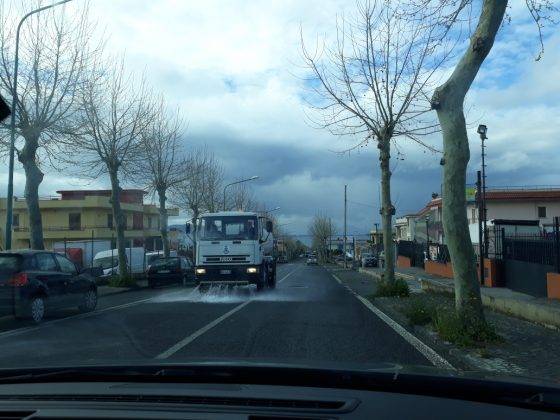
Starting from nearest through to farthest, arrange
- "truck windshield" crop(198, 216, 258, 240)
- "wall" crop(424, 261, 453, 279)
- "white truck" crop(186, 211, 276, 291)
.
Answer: "white truck" crop(186, 211, 276, 291)
"truck windshield" crop(198, 216, 258, 240)
"wall" crop(424, 261, 453, 279)

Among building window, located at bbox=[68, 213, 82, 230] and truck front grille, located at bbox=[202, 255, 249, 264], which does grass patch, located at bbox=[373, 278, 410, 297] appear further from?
building window, located at bbox=[68, 213, 82, 230]

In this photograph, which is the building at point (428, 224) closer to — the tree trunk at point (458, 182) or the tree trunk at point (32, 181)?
the tree trunk at point (32, 181)

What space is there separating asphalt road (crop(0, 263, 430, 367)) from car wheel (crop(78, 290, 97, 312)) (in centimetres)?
26

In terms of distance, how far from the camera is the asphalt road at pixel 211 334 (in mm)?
9242

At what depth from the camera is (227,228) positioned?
23078 millimetres

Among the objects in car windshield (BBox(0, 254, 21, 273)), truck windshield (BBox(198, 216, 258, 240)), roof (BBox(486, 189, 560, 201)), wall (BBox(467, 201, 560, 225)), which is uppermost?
roof (BBox(486, 189, 560, 201))

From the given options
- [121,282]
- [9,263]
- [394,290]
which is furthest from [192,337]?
[121,282]

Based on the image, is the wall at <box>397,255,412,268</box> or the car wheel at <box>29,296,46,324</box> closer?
the car wheel at <box>29,296,46,324</box>

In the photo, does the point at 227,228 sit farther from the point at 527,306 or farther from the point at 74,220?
the point at 74,220

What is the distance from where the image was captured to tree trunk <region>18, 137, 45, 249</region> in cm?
2048

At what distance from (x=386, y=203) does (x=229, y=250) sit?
6.25 m

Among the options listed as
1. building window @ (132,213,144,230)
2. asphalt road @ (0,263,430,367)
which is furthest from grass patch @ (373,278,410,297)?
building window @ (132,213,144,230)

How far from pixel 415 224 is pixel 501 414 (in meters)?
70.7

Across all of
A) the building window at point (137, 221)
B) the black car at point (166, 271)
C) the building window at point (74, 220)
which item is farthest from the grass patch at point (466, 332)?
the building window at point (137, 221)
